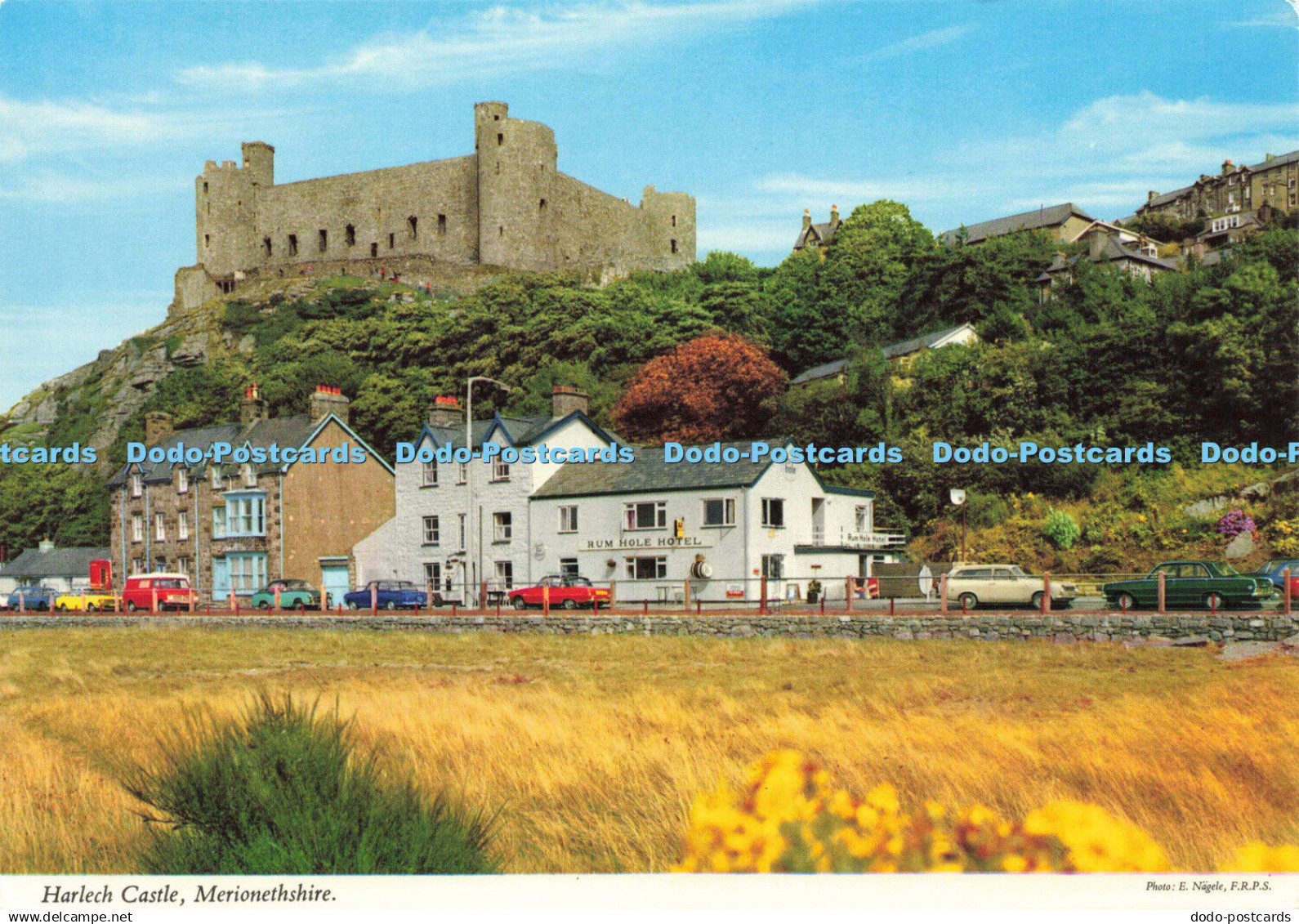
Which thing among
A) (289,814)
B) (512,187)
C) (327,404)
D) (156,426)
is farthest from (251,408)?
(512,187)

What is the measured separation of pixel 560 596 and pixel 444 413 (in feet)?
39.5

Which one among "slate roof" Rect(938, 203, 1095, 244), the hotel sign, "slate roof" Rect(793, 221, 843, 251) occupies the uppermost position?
"slate roof" Rect(793, 221, 843, 251)

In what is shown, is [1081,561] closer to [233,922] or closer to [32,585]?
[233,922]

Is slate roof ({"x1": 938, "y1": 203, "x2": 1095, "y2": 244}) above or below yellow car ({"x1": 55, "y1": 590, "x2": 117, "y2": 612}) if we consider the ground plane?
above

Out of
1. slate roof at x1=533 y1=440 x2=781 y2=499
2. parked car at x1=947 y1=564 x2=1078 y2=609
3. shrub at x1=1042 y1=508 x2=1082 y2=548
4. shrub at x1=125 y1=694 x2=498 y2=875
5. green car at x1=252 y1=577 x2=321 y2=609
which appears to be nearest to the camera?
shrub at x1=125 y1=694 x2=498 y2=875

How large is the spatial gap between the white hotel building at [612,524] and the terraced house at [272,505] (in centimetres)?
180

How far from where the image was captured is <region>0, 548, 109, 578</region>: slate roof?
46.3 m

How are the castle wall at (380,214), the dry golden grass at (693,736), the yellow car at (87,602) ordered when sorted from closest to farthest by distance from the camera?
the dry golden grass at (693,736) < the yellow car at (87,602) < the castle wall at (380,214)

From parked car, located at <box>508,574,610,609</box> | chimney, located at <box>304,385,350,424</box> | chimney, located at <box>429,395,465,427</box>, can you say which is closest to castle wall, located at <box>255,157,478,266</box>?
chimney, located at <box>304,385,350,424</box>

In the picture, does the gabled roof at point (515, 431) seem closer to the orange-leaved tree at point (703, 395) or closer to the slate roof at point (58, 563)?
the orange-leaved tree at point (703, 395)

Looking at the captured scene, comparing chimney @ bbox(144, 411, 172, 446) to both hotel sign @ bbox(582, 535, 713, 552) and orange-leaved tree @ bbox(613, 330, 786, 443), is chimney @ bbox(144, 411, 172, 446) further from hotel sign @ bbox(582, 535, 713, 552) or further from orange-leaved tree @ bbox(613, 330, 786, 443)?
hotel sign @ bbox(582, 535, 713, 552)

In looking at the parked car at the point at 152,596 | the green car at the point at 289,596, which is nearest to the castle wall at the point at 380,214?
the parked car at the point at 152,596

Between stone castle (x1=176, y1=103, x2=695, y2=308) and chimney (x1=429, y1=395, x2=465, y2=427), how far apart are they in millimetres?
45678

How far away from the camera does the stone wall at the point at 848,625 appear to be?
19.6m
